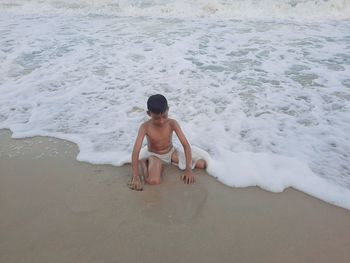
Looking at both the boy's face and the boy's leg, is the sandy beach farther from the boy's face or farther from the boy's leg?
the boy's face

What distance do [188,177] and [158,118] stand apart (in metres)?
0.57

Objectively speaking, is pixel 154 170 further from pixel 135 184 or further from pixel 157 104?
pixel 157 104

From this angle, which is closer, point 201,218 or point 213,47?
point 201,218

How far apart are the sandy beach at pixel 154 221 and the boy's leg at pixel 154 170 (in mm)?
75

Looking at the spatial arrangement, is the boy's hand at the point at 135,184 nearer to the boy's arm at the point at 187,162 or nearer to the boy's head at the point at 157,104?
the boy's arm at the point at 187,162

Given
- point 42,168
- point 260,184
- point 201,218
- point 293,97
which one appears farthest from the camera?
point 293,97

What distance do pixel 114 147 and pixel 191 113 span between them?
118cm

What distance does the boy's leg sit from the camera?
3330mm

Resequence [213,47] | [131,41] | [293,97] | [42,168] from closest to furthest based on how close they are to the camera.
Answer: [42,168]
[293,97]
[213,47]
[131,41]

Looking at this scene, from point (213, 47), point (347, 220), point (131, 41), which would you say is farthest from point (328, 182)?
point (131, 41)

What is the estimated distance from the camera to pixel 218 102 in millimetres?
5016

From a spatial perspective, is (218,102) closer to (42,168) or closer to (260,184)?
(260,184)

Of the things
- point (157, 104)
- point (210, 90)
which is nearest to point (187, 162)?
point (157, 104)

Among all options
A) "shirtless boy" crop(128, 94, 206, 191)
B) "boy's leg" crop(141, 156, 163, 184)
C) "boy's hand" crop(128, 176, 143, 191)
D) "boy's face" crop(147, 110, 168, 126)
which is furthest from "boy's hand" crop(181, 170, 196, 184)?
"boy's face" crop(147, 110, 168, 126)
